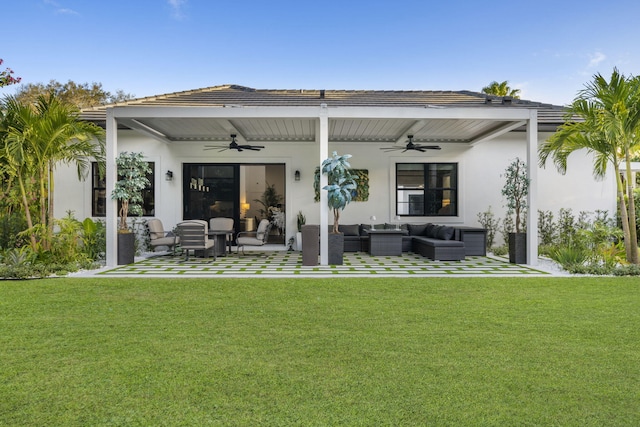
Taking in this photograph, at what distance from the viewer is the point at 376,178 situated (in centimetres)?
1188

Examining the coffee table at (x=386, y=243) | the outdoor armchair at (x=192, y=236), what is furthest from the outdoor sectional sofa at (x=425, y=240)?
the outdoor armchair at (x=192, y=236)

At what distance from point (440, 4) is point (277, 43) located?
5.88m

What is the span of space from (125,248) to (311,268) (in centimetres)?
400

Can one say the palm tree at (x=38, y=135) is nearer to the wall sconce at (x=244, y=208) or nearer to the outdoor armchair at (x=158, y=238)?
the outdoor armchair at (x=158, y=238)

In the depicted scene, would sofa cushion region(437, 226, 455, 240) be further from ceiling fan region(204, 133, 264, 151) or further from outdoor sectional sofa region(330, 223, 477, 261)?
ceiling fan region(204, 133, 264, 151)

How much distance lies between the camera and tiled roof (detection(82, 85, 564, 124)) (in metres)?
9.94

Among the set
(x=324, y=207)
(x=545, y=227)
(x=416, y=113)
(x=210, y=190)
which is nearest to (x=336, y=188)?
(x=324, y=207)

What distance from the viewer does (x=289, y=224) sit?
11766mm

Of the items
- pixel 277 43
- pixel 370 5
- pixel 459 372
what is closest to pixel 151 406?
pixel 459 372

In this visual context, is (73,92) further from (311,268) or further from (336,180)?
(311,268)

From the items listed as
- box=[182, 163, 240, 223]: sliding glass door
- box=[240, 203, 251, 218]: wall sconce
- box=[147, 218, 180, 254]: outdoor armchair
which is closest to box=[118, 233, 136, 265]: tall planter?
box=[147, 218, 180, 254]: outdoor armchair

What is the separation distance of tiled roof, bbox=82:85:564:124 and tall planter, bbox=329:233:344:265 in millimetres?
3004

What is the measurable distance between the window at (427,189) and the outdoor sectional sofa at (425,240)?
36.1 inches

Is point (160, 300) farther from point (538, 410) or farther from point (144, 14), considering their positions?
point (144, 14)
